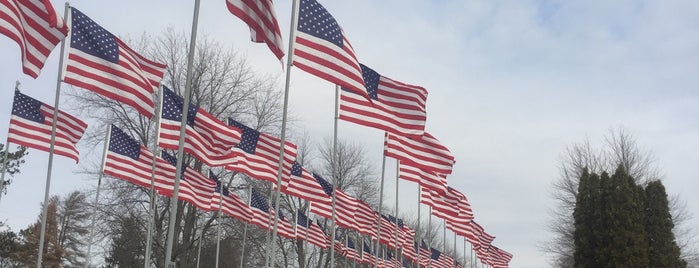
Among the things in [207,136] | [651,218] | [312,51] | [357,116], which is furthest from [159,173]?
[651,218]

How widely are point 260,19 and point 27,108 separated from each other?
893cm

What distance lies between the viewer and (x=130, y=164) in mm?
19891

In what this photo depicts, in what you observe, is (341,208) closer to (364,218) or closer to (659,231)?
(364,218)

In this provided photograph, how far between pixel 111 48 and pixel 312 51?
387 cm

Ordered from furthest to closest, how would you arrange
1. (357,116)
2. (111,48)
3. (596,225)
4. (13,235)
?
1. (13,235)
2. (596,225)
3. (357,116)
4. (111,48)

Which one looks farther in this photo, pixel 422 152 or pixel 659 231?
pixel 659 231

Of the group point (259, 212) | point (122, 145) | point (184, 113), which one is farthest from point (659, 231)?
point (184, 113)

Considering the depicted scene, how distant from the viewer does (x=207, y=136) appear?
17469 mm

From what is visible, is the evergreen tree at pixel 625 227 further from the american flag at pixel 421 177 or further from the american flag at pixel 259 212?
the american flag at pixel 259 212

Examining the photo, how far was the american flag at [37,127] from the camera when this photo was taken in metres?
17.9

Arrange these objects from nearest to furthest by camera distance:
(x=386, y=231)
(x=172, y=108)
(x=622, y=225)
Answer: (x=172, y=108)
(x=622, y=225)
(x=386, y=231)

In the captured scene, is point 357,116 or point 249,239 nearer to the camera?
point 357,116

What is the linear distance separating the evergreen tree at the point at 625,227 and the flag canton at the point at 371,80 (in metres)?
16.0

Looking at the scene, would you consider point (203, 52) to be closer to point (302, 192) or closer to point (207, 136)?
point (302, 192)
